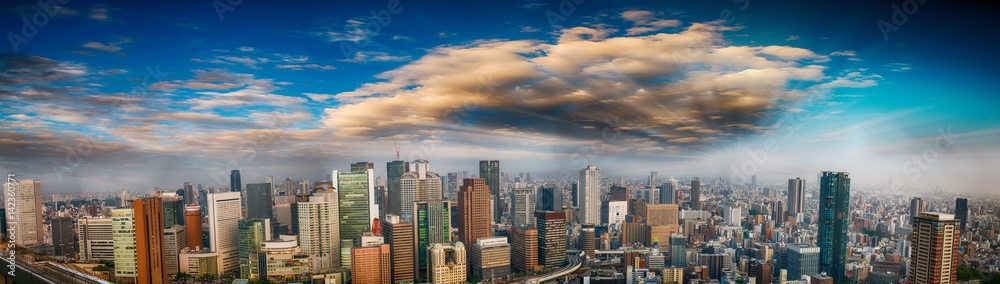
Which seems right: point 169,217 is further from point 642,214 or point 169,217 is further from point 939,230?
point 939,230

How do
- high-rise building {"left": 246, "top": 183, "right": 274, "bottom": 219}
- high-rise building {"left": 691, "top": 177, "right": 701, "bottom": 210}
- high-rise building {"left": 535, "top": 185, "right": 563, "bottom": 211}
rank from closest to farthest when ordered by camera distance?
high-rise building {"left": 691, "top": 177, "right": 701, "bottom": 210} < high-rise building {"left": 246, "top": 183, "right": 274, "bottom": 219} < high-rise building {"left": 535, "top": 185, "right": 563, "bottom": 211}

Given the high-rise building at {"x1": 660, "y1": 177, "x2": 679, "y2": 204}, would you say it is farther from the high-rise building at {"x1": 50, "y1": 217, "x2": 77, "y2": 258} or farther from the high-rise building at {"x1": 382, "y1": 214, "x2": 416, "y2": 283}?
the high-rise building at {"x1": 50, "y1": 217, "x2": 77, "y2": 258}

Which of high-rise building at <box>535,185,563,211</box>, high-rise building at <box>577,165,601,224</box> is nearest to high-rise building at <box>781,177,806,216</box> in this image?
high-rise building at <box>577,165,601,224</box>

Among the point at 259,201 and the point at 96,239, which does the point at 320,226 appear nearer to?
the point at 259,201

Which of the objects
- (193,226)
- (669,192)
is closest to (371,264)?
(193,226)

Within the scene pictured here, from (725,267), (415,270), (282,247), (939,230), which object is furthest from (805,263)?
(282,247)
